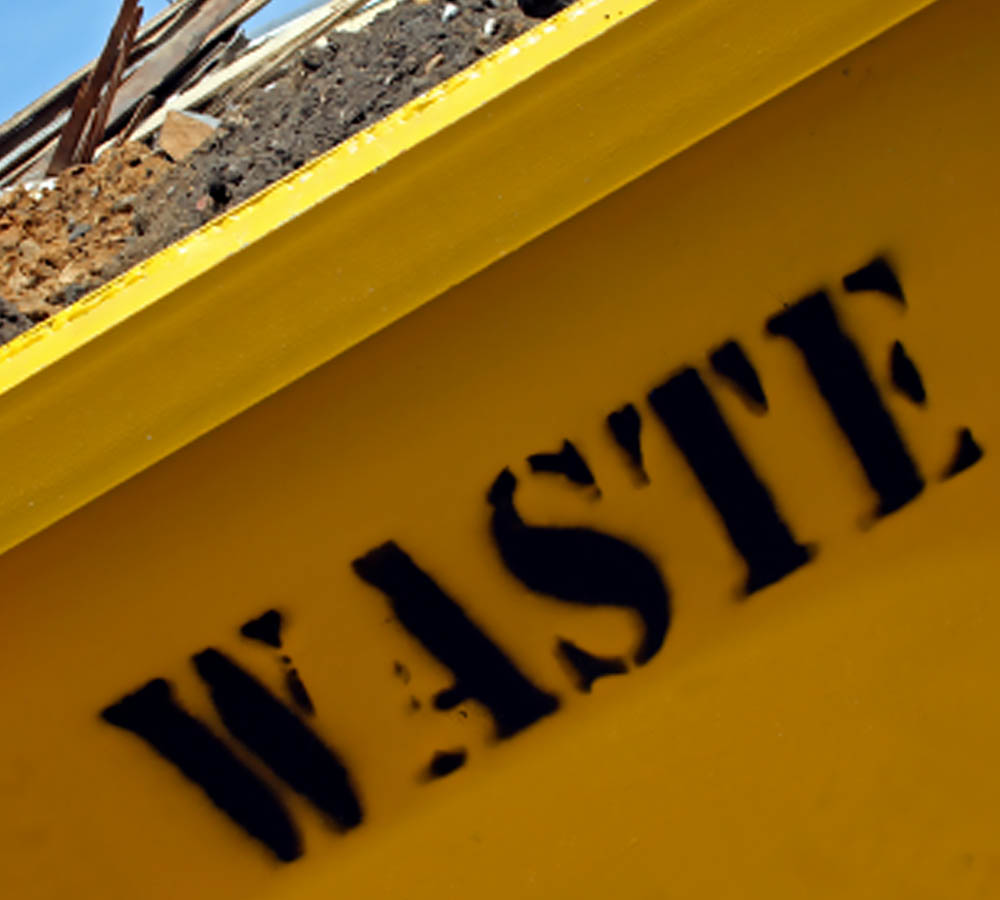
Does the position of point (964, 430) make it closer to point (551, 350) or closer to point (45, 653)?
point (551, 350)

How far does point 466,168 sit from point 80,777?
0.79 metres

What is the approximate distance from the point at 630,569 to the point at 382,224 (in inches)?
19.9

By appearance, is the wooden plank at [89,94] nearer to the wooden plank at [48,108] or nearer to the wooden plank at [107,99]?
the wooden plank at [107,99]

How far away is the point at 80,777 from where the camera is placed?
3.87 ft

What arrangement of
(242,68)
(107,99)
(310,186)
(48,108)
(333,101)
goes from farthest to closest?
(48,108)
(107,99)
(242,68)
(333,101)
(310,186)

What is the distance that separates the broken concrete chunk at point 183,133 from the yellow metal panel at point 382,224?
220 cm

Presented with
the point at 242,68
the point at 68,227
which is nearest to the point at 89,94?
the point at 242,68

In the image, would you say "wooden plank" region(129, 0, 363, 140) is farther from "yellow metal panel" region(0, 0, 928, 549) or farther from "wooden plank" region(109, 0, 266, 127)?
"yellow metal panel" region(0, 0, 928, 549)

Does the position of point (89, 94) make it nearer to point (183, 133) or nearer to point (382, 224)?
point (183, 133)

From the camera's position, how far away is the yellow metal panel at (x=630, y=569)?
109 centimetres

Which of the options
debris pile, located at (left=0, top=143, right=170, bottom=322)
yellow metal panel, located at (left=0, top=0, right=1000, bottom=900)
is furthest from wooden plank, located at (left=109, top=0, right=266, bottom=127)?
yellow metal panel, located at (left=0, top=0, right=1000, bottom=900)

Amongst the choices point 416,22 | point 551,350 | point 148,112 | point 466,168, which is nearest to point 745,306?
point 551,350

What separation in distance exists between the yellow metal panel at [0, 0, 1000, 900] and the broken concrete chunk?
6.91ft

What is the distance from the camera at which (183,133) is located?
3.01 meters
